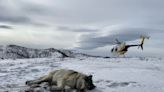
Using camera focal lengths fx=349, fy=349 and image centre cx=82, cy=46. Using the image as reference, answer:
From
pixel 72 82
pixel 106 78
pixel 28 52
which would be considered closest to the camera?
pixel 72 82

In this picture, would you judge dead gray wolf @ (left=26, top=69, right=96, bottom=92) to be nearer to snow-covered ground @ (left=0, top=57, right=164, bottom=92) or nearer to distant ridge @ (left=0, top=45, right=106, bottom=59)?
snow-covered ground @ (left=0, top=57, right=164, bottom=92)

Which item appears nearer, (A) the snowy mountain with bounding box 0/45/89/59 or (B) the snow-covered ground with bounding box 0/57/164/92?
(B) the snow-covered ground with bounding box 0/57/164/92

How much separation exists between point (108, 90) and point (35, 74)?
530 centimetres

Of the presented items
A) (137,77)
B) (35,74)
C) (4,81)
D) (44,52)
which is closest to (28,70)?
(35,74)

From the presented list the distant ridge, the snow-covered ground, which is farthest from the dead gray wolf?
the distant ridge

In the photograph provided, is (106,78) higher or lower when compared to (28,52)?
lower

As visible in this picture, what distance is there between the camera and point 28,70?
728 inches

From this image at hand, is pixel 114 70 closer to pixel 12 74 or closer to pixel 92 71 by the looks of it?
pixel 92 71

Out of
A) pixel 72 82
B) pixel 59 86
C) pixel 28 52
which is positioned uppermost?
pixel 28 52

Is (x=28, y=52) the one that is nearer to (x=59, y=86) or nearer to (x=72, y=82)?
(x=59, y=86)

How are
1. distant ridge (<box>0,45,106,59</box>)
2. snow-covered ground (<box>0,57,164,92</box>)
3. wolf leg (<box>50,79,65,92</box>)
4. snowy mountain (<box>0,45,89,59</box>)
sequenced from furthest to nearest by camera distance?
1. snowy mountain (<box>0,45,89,59</box>)
2. distant ridge (<box>0,45,106,59</box>)
3. snow-covered ground (<box>0,57,164,92</box>)
4. wolf leg (<box>50,79,65,92</box>)

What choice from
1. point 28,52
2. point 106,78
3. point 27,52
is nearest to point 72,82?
point 106,78

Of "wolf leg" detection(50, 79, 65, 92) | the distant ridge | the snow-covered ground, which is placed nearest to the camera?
"wolf leg" detection(50, 79, 65, 92)

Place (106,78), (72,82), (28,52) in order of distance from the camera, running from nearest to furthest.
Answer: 1. (72,82)
2. (106,78)
3. (28,52)
